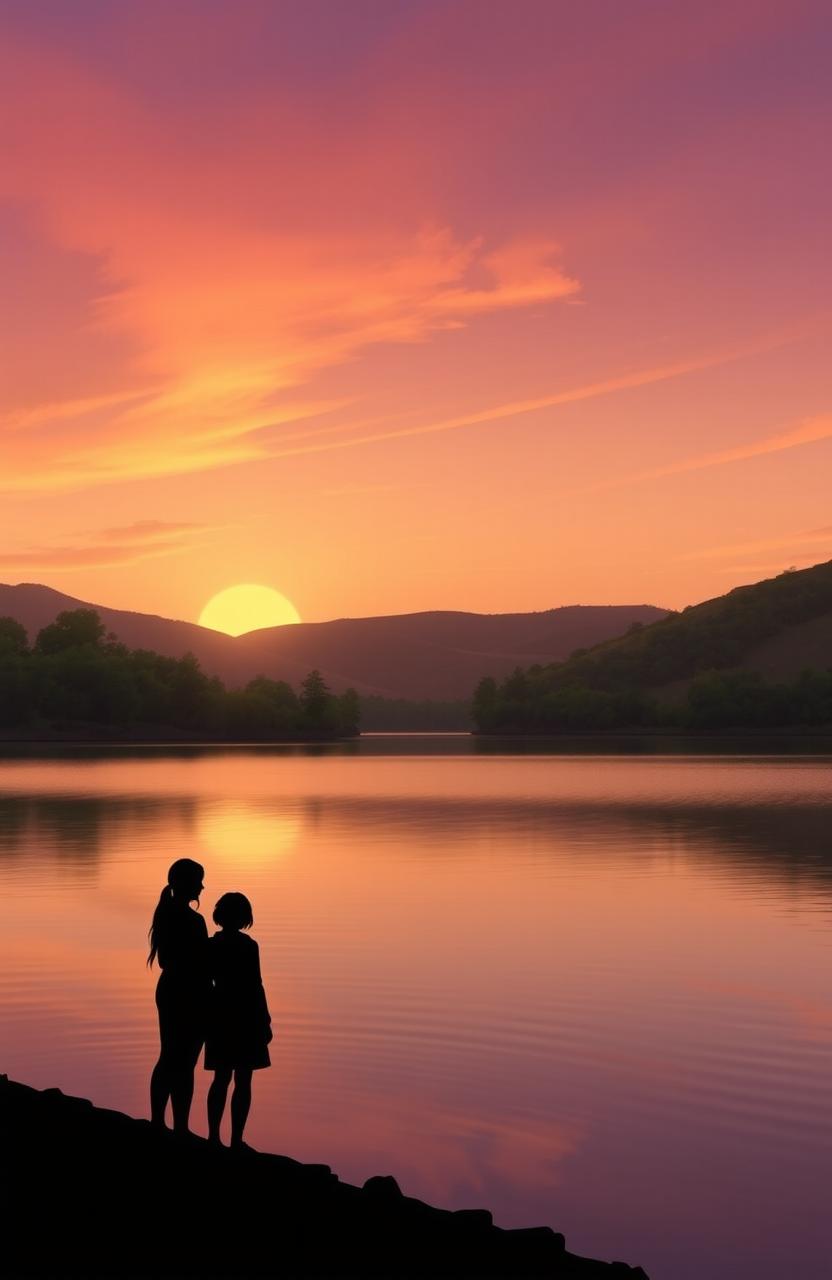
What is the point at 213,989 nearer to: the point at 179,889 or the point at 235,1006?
the point at 235,1006

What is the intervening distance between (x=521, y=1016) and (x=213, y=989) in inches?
379

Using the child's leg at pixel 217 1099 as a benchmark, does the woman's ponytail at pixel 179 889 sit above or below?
above

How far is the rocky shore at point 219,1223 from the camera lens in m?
10.8

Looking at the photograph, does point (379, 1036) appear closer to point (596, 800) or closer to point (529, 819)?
point (529, 819)

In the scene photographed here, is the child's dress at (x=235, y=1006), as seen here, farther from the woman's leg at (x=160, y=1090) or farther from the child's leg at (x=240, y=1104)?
the woman's leg at (x=160, y=1090)

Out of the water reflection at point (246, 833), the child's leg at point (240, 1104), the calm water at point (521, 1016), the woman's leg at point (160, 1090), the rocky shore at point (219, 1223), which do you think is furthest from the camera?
the water reflection at point (246, 833)

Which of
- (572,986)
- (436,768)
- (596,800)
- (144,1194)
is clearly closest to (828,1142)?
(144,1194)

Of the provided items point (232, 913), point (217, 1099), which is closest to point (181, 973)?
point (232, 913)

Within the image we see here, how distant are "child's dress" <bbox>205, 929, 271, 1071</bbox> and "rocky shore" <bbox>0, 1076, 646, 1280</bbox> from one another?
Result: 830 millimetres

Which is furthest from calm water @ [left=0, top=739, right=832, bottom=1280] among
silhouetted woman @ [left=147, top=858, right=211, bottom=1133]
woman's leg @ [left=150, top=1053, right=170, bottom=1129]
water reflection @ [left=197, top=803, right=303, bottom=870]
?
silhouetted woman @ [left=147, top=858, right=211, bottom=1133]

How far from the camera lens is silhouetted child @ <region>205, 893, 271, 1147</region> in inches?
533

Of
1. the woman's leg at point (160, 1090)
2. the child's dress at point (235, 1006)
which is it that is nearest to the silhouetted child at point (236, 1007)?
the child's dress at point (235, 1006)

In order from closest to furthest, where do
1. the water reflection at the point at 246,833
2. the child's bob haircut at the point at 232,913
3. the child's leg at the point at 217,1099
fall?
the child's bob haircut at the point at 232,913 < the child's leg at the point at 217,1099 < the water reflection at the point at 246,833

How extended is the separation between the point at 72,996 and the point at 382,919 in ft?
35.9
